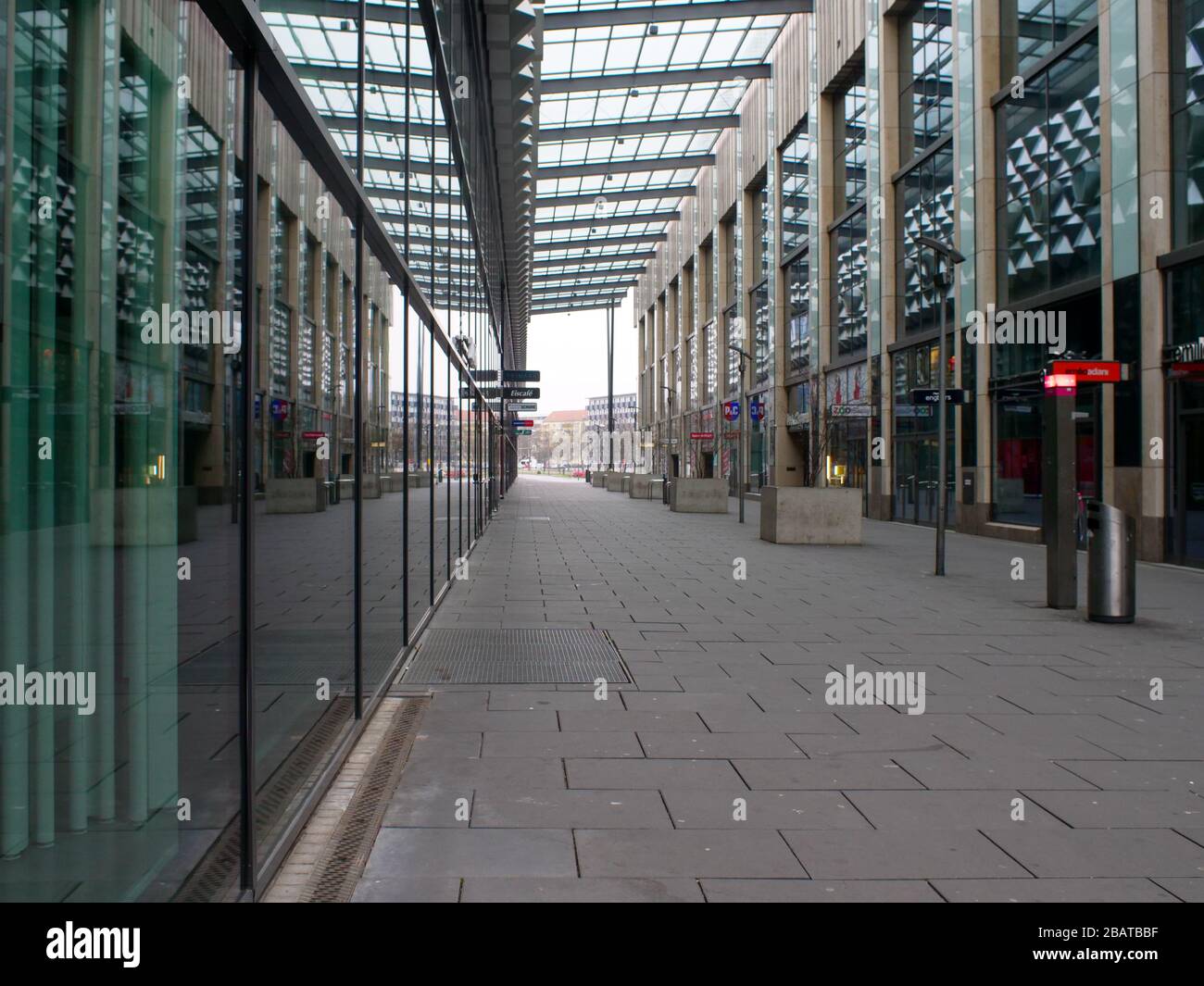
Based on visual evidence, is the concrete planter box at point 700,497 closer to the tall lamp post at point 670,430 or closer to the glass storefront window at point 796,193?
the glass storefront window at point 796,193

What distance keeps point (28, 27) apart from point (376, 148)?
14.4ft

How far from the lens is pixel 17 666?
1771 mm

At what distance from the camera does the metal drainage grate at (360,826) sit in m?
3.42

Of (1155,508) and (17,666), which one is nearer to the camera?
(17,666)

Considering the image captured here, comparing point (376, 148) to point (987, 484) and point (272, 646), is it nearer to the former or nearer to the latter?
point (272, 646)

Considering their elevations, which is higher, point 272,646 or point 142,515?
point 142,515

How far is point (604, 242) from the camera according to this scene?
179ft

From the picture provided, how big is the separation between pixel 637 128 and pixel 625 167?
15.2 feet

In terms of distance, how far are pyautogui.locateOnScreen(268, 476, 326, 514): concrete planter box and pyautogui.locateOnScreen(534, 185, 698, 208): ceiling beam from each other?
3797 cm

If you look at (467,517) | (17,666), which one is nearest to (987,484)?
(467,517)

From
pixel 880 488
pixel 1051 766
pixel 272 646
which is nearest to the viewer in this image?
pixel 272 646

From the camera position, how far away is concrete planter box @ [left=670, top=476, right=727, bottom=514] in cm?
3094

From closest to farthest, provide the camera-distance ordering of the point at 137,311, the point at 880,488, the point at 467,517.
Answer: the point at 137,311
the point at 467,517
the point at 880,488
